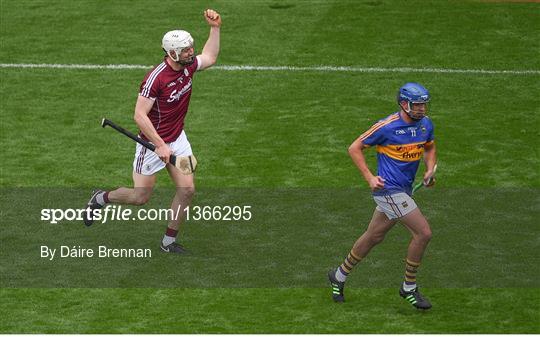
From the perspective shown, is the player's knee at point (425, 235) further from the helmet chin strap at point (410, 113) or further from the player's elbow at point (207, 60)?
the player's elbow at point (207, 60)

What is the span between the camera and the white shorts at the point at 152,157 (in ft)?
52.8

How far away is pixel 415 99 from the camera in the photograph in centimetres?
1391

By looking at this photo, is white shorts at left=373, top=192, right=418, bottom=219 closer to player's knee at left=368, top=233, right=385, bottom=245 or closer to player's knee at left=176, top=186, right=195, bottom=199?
player's knee at left=368, top=233, right=385, bottom=245

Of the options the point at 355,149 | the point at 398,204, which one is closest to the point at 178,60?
the point at 355,149

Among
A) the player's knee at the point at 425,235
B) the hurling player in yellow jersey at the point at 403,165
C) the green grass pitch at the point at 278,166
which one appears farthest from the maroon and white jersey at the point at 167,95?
the player's knee at the point at 425,235

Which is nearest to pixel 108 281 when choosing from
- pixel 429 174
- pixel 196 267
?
pixel 196 267

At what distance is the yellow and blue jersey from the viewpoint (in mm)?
14047

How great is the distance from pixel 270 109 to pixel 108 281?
23.3ft

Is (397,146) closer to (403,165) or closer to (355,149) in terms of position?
(403,165)

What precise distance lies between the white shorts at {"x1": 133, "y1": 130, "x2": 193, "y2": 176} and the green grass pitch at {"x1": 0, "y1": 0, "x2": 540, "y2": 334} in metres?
1.03

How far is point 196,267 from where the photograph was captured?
1577 cm

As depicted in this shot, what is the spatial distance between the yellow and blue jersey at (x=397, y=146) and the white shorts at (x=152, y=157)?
2827mm

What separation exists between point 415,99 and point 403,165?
0.72m

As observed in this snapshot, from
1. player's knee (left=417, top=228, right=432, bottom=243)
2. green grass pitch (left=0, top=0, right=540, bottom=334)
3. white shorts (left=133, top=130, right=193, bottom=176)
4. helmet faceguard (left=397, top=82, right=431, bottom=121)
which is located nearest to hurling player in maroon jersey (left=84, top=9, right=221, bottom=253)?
white shorts (left=133, top=130, right=193, bottom=176)
